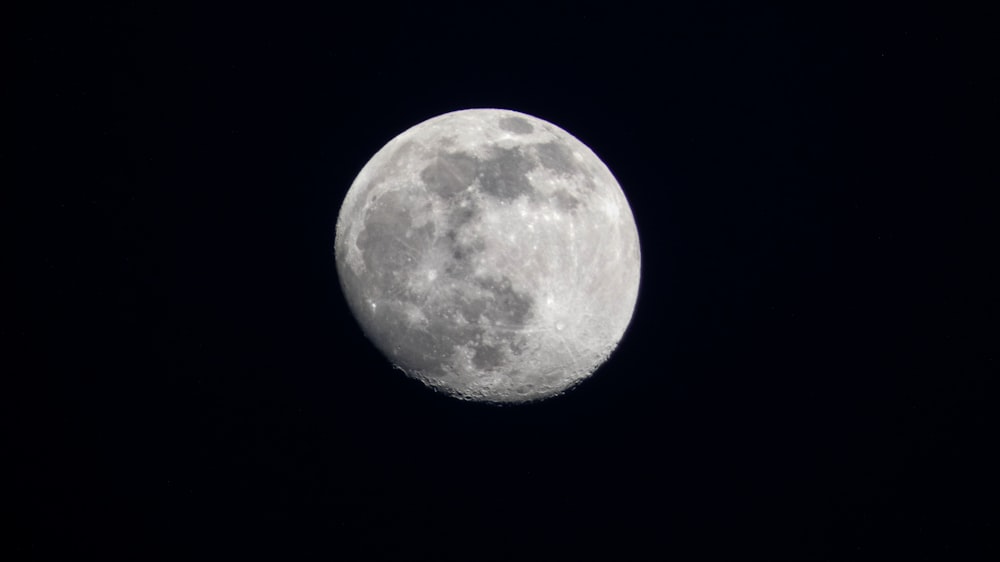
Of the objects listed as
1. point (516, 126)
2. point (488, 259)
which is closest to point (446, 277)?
point (488, 259)

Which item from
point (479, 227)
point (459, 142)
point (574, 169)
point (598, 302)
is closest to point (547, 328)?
point (598, 302)

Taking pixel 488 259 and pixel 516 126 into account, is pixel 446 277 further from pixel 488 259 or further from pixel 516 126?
pixel 516 126

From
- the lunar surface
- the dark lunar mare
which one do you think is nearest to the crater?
the lunar surface

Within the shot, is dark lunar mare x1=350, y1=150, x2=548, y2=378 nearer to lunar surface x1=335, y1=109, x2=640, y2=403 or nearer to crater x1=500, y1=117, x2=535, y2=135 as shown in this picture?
lunar surface x1=335, y1=109, x2=640, y2=403

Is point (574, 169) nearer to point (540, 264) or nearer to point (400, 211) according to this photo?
point (540, 264)

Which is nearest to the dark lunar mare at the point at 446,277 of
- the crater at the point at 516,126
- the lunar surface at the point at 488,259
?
the lunar surface at the point at 488,259
